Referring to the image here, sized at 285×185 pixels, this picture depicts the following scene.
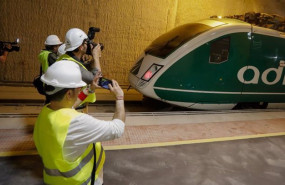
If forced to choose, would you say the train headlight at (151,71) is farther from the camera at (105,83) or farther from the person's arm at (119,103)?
the person's arm at (119,103)

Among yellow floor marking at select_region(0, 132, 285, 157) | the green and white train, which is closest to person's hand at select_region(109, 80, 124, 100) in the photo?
yellow floor marking at select_region(0, 132, 285, 157)

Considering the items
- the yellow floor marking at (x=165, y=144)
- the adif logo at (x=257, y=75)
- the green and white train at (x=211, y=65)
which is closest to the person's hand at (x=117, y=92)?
the yellow floor marking at (x=165, y=144)

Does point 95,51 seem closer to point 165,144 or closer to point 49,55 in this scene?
point 49,55

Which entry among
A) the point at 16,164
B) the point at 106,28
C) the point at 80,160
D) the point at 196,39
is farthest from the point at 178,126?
the point at 106,28

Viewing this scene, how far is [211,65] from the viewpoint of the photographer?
5637mm

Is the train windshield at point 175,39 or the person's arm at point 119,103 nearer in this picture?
the person's arm at point 119,103

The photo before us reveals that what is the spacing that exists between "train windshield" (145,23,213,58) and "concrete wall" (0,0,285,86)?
282 centimetres

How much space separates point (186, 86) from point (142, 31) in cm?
420

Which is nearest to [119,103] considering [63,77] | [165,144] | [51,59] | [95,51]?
[63,77]

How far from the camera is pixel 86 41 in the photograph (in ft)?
10.5

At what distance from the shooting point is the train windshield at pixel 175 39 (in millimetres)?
5512

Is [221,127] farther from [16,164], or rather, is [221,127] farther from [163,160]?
[16,164]

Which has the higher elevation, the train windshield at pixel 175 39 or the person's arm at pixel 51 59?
the train windshield at pixel 175 39

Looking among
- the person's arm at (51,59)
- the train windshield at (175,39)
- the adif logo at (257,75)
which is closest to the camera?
the person's arm at (51,59)
